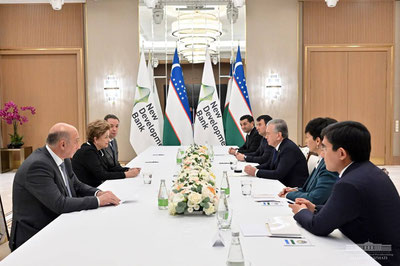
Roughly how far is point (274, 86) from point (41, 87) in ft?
17.5

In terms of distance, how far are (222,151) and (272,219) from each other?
385 centimetres

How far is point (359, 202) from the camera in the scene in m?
1.91

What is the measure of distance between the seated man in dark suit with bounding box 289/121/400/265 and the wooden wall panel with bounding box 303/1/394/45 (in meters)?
7.78

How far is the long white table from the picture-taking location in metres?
1.76

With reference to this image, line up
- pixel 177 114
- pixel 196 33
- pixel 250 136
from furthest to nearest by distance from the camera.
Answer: pixel 177 114, pixel 196 33, pixel 250 136

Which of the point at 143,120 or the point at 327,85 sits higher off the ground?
the point at 327,85

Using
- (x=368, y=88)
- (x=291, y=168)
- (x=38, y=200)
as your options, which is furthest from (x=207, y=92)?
(x=38, y=200)

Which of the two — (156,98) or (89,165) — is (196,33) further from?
(89,165)

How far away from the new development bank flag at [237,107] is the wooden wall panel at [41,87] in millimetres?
3590

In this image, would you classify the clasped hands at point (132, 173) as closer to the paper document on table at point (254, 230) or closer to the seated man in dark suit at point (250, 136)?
the paper document on table at point (254, 230)

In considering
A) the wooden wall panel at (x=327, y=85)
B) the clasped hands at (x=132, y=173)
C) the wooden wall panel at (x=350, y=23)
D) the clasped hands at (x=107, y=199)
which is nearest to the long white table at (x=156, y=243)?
the clasped hands at (x=107, y=199)

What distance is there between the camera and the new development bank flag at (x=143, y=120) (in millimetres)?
8781

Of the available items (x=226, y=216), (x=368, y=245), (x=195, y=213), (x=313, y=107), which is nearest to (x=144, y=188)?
(x=195, y=213)

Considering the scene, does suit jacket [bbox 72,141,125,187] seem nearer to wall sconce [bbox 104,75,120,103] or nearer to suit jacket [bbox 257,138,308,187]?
suit jacket [bbox 257,138,308,187]
